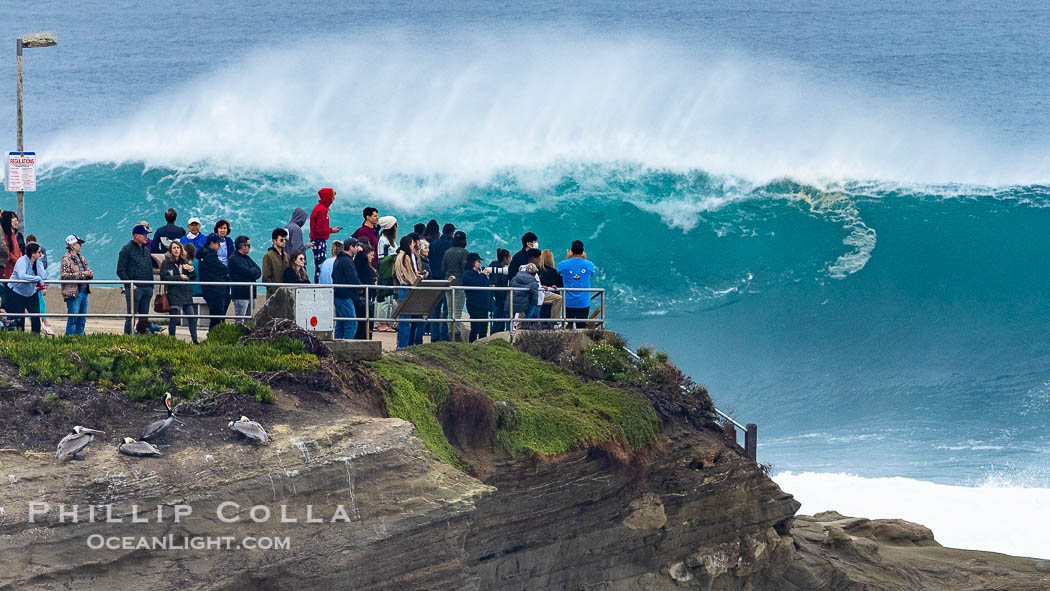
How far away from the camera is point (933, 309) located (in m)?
32.3

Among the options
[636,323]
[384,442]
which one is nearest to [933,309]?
[636,323]

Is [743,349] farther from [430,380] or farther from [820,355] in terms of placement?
[430,380]

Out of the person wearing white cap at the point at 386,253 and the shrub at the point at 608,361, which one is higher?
the person wearing white cap at the point at 386,253

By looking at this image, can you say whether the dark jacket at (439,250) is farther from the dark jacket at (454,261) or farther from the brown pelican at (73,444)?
the brown pelican at (73,444)

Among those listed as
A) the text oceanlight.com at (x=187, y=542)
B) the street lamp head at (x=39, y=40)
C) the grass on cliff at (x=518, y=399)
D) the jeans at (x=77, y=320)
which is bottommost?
the text oceanlight.com at (x=187, y=542)

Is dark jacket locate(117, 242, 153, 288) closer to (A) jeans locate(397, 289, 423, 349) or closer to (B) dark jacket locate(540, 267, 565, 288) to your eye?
(A) jeans locate(397, 289, 423, 349)

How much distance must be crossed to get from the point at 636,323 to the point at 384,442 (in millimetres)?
19024

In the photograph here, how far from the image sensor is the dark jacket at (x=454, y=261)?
Result: 1820cm

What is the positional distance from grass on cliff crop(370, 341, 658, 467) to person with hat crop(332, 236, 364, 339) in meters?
0.87

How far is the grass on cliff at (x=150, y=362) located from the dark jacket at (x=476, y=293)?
4161 millimetres

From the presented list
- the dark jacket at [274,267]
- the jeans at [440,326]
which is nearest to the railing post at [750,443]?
the jeans at [440,326]

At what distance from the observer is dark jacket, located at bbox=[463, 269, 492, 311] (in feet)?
58.3

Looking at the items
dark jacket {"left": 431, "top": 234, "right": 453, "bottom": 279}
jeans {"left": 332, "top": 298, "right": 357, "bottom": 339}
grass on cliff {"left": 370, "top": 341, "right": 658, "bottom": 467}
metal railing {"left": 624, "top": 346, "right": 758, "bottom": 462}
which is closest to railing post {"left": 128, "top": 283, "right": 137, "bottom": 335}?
jeans {"left": 332, "top": 298, "right": 357, "bottom": 339}

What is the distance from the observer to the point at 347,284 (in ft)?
52.3
